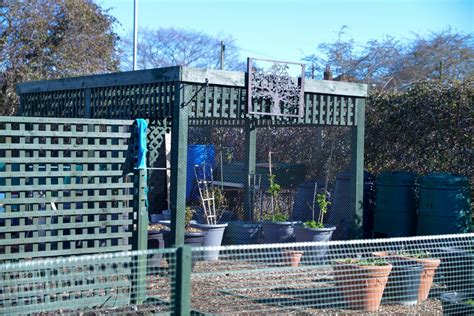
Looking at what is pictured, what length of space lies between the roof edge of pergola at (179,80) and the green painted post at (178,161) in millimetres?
198

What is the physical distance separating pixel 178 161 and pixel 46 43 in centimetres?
1101

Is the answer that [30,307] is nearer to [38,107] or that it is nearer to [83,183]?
[83,183]

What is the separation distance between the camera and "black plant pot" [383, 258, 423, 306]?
23.6ft

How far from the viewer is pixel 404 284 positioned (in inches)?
285

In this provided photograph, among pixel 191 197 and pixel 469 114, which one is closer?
pixel 469 114

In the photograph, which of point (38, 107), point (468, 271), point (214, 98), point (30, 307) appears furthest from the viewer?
point (38, 107)

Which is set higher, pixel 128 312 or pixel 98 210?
pixel 98 210

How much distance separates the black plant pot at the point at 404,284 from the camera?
7.19m

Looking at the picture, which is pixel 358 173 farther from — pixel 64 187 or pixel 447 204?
pixel 64 187

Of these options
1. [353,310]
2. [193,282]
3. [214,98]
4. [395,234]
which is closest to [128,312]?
[193,282]

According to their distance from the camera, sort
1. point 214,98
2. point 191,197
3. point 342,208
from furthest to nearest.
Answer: point 191,197 → point 342,208 → point 214,98

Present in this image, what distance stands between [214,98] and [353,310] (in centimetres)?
337

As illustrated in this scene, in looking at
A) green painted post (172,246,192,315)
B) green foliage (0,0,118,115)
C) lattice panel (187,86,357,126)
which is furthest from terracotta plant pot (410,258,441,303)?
green foliage (0,0,118,115)

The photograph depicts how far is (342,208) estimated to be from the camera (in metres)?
11.1
